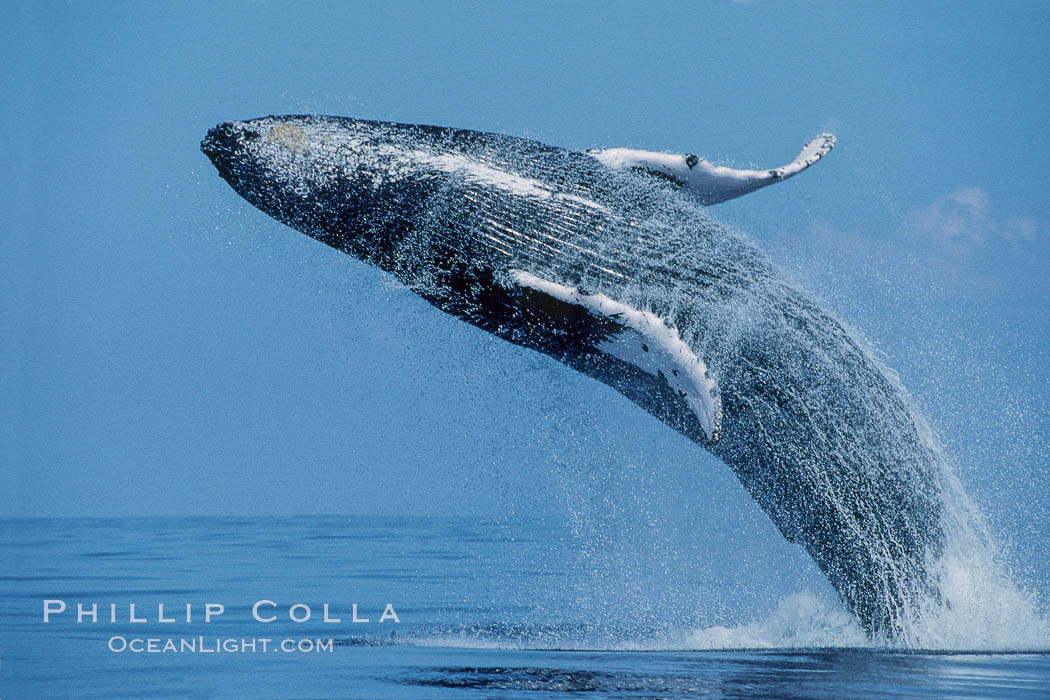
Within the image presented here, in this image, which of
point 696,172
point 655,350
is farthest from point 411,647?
point 696,172

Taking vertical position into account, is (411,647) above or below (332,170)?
below

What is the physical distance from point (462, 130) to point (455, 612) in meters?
4.20

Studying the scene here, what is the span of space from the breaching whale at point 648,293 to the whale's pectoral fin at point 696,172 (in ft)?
0.05

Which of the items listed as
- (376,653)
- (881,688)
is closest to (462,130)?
(376,653)

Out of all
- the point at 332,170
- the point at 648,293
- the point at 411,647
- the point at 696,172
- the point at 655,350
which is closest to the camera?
the point at 655,350

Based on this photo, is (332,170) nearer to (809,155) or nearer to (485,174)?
(485,174)

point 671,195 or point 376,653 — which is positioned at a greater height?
point 671,195

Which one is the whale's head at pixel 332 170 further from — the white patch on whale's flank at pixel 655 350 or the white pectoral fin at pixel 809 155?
the white pectoral fin at pixel 809 155

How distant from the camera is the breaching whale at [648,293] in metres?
6.66

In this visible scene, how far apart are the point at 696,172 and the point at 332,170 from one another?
229 centimetres

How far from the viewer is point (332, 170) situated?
675cm

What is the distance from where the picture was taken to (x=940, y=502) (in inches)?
307

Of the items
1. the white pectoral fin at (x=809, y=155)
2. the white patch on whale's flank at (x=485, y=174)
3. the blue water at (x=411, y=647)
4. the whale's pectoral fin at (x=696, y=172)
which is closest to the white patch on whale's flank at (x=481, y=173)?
the white patch on whale's flank at (x=485, y=174)

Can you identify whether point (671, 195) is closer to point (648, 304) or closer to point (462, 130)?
point (648, 304)
